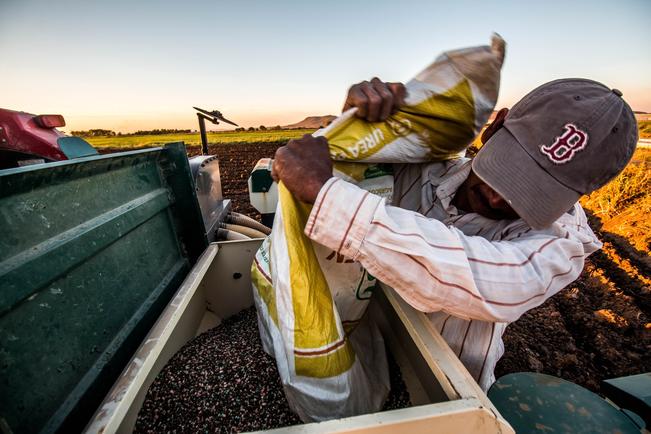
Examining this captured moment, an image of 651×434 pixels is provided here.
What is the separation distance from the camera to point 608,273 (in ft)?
13.6

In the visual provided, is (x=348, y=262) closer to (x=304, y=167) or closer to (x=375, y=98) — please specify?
(x=304, y=167)

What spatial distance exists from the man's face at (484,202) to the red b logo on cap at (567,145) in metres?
0.21

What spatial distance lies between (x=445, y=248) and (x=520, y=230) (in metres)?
0.45

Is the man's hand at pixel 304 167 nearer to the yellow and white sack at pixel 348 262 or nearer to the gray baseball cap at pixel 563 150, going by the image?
the yellow and white sack at pixel 348 262

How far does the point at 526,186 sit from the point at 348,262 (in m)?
0.71

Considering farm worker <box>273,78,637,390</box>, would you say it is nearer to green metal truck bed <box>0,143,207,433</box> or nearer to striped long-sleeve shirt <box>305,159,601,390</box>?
striped long-sleeve shirt <box>305,159,601,390</box>

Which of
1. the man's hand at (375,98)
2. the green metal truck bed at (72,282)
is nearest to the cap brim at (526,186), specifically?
the man's hand at (375,98)

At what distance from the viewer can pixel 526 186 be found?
0.98m

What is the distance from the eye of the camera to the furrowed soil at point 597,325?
275 cm

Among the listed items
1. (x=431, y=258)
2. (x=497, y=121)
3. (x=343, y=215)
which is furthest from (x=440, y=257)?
(x=497, y=121)

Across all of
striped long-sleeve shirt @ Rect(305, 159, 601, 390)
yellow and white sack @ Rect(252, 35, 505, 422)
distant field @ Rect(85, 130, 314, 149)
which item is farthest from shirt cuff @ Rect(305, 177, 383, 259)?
distant field @ Rect(85, 130, 314, 149)

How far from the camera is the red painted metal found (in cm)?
219

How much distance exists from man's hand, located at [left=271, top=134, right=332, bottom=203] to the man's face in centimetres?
64

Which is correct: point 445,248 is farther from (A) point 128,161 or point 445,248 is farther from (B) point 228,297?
(B) point 228,297
